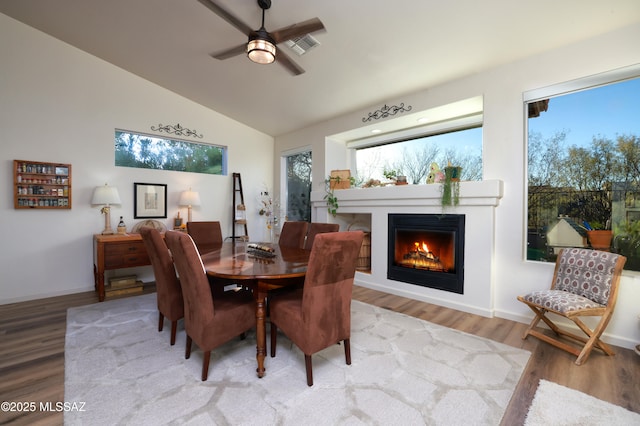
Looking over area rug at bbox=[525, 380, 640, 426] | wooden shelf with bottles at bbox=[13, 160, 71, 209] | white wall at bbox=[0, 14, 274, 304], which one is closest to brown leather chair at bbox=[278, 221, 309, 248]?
white wall at bbox=[0, 14, 274, 304]

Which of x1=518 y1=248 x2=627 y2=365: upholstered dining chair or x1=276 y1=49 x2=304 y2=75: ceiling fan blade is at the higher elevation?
x1=276 y1=49 x2=304 y2=75: ceiling fan blade

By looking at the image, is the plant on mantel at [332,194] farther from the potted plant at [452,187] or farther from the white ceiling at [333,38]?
the potted plant at [452,187]

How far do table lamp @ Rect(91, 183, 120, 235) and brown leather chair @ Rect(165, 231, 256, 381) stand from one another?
2420 mm

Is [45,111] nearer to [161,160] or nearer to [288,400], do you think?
[161,160]

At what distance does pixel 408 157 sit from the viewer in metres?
4.30

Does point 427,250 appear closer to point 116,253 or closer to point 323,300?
point 323,300

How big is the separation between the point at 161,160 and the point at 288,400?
4.15 metres

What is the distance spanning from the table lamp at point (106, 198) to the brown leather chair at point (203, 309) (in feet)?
7.94

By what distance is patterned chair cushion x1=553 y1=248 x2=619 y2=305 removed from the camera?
216 cm


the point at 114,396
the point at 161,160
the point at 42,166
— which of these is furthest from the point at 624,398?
the point at 42,166

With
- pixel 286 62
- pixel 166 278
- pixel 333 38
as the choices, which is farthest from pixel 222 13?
pixel 166 278

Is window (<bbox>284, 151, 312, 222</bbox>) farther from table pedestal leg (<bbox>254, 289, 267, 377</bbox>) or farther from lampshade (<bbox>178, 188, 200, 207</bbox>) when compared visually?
table pedestal leg (<bbox>254, 289, 267, 377</bbox>)

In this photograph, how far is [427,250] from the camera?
3609 mm

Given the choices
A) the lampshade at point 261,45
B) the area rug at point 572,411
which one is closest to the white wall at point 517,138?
the area rug at point 572,411
